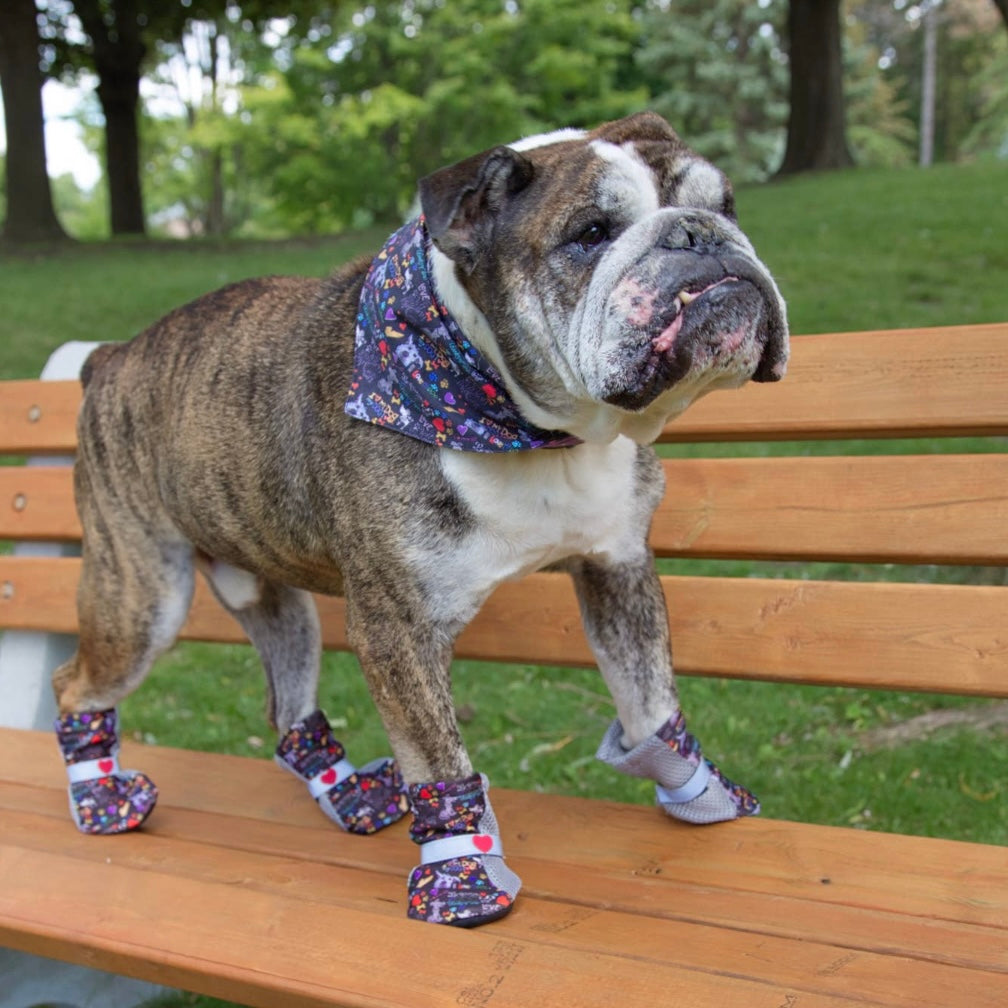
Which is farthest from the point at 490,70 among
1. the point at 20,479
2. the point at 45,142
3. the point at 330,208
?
the point at 20,479

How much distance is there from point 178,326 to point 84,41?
15.9 meters

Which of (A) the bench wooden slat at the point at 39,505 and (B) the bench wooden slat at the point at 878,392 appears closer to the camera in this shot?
(B) the bench wooden slat at the point at 878,392

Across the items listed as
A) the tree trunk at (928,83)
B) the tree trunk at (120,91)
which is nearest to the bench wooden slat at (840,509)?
the tree trunk at (120,91)

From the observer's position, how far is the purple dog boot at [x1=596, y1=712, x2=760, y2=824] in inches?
103

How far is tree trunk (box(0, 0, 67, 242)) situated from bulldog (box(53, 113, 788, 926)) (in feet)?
40.8

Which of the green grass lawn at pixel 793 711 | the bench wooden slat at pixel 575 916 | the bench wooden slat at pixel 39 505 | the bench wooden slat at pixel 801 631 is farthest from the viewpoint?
the green grass lawn at pixel 793 711

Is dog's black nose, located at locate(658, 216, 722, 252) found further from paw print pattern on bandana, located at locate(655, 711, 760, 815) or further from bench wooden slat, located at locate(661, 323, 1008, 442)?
paw print pattern on bandana, located at locate(655, 711, 760, 815)

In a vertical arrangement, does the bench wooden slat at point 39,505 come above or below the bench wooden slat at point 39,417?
below

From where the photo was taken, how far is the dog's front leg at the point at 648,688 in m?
2.61

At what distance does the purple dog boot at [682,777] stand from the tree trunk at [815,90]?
11.7 m

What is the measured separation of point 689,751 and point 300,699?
1011 millimetres

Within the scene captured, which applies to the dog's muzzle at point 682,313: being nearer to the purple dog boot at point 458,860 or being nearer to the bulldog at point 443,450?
the bulldog at point 443,450

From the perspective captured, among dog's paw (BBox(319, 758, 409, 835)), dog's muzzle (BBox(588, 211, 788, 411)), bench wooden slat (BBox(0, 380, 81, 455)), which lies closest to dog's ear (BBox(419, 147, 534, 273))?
dog's muzzle (BBox(588, 211, 788, 411))

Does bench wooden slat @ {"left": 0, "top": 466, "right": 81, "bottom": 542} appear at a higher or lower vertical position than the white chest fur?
lower
